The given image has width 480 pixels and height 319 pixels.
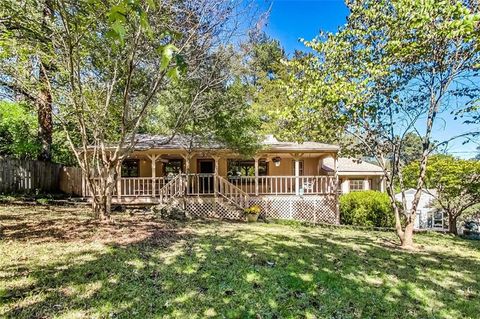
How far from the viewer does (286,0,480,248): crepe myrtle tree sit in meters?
7.17

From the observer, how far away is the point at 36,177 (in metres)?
14.8

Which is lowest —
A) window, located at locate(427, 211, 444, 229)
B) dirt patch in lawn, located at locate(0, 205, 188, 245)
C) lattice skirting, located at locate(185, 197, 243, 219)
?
window, located at locate(427, 211, 444, 229)

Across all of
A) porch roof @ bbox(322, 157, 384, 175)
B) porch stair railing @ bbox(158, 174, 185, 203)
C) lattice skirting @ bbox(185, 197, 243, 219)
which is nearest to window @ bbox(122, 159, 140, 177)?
porch stair railing @ bbox(158, 174, 185, 203)

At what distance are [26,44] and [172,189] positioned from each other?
832cm

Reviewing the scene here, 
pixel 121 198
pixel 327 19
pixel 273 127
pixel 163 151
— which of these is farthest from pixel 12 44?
pixel 273 127

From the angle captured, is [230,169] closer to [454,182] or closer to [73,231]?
[454,182]

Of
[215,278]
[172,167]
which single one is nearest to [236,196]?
[172,167]

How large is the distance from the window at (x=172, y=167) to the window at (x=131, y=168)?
4.96 feet

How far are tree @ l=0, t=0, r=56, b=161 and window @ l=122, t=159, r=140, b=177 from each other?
8178 mm

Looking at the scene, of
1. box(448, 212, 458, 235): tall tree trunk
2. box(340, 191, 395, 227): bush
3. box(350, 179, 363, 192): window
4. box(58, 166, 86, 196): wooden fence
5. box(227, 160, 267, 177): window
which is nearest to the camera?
box(448, 212, 458, 235): tall tree trunk

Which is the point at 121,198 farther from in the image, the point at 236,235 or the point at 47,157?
the point at 236,235

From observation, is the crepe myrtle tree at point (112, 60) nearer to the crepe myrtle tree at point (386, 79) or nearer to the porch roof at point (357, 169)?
the crepe myrtle tree at point (386, 79)

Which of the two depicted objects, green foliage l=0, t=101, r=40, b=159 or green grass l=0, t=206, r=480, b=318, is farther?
green foliage l=0, t=101, r=40, b=159

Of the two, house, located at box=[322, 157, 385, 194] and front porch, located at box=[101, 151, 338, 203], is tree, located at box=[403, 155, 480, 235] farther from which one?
house, located at box=[322, 157, 385, 194]
